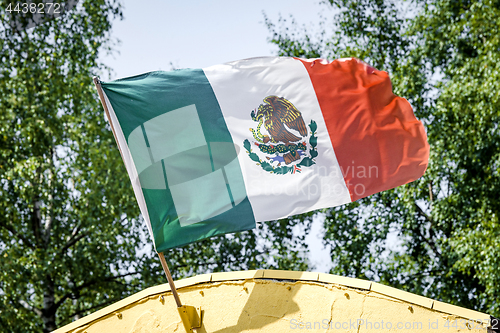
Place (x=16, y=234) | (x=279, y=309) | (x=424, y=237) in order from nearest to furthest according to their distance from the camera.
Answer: (x=279, y=309), (x=16, y=234), (x=424, y=237)

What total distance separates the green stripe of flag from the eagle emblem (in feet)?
1.26

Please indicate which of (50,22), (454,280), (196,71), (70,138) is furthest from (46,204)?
(454,280)

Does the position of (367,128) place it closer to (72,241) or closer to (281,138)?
(281,138)

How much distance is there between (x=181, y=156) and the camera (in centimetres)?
571

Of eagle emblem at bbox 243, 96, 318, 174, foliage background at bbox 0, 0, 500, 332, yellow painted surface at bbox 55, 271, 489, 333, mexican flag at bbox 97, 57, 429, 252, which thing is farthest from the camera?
foliage background at bbox 0, 0, 500, 332

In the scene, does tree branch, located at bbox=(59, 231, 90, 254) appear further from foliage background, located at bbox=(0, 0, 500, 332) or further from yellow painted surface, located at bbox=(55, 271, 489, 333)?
yellow painted surface, located at bbox=(55, 271, 489, 333)

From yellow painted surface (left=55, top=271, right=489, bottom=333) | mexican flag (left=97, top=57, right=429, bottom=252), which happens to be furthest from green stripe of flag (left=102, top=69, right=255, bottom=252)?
yellow painted surface (left=55, top=271, right=489, bottom=333)

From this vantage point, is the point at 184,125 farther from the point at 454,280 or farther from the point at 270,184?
the point at 454,280

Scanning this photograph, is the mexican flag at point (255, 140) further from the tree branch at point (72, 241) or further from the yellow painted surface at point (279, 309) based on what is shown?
the tree branch at point (72, 241)

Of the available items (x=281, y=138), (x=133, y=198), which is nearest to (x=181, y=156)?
(x=281, y=138)

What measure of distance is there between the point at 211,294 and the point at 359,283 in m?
1.75

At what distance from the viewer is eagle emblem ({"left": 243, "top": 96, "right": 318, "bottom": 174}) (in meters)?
6.07

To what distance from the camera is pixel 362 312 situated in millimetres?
5211

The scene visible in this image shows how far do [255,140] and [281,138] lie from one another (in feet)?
1.13
